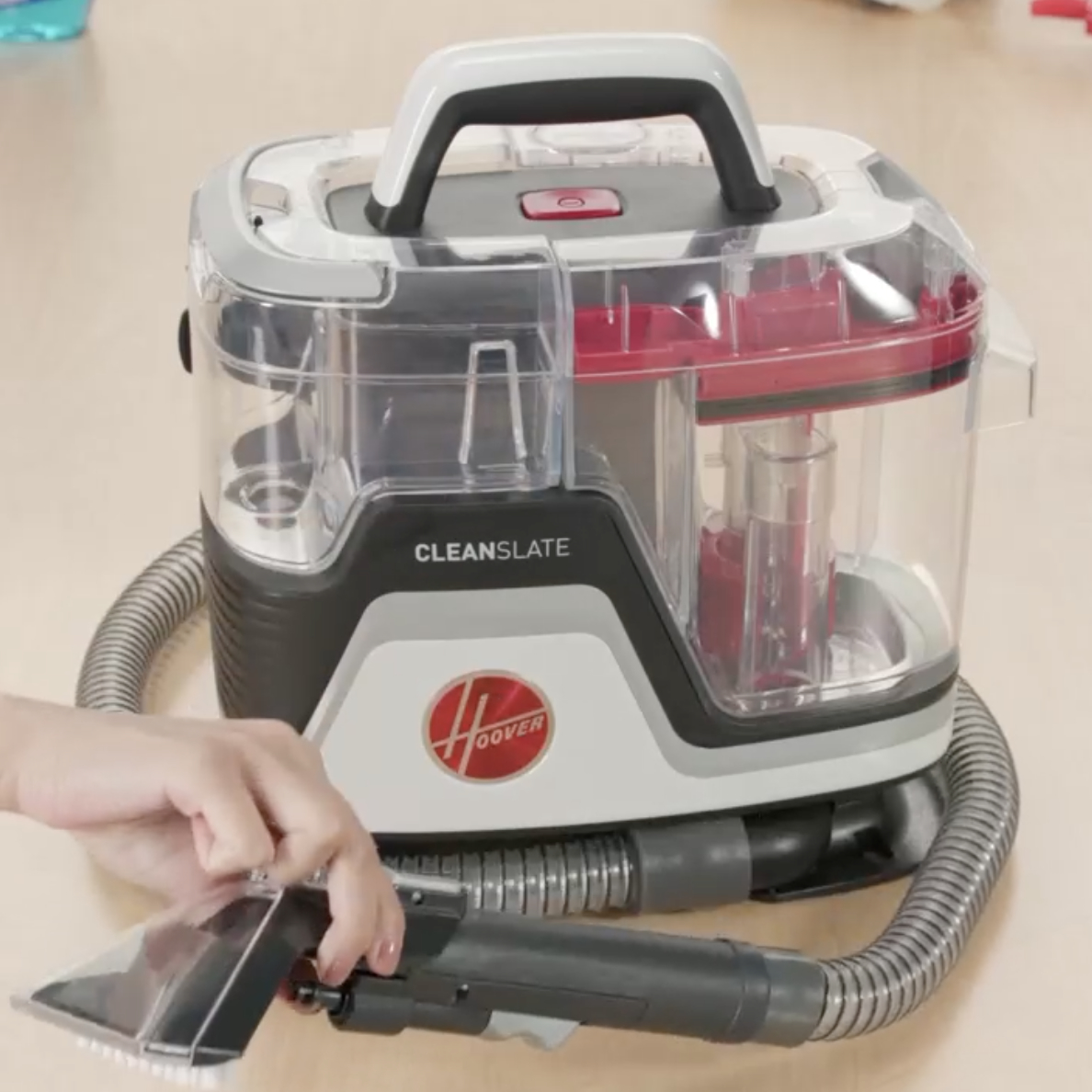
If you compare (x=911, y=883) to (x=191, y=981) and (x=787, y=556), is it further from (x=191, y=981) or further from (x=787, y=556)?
(x=191, y=981)

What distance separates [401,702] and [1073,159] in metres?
0.83

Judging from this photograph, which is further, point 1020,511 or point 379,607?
→ point 1020,511

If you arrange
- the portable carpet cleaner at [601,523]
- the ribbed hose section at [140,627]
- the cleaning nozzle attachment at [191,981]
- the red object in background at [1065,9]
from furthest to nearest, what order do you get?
1. the red object in background at [1065,9]
2. the ribbed hose section at [140,627]
3. the portable carpet cleaner at [601,523]
4. the cleaning nozzle attachment at [191,981]

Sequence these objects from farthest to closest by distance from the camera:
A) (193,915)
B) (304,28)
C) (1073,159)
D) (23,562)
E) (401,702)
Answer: (304,28)
(1073,159)
(23,562)
(401,702)
(193,915)

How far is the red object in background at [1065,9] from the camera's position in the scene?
4.62 feet

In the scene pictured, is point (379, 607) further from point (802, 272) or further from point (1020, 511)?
point (1020, 511)

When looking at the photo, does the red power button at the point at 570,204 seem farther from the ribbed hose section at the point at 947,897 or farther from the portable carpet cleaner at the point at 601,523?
the ribbed hose section at the point at 947,897

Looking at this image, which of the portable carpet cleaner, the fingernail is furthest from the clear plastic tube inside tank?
the fingernail

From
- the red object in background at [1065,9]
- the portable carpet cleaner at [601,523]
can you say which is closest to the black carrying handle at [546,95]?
the portable carpet cleaner at [601,523]

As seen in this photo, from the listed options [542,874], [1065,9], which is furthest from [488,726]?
[1065,9]

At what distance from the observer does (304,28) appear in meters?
1.38

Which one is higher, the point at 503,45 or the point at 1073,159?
the point at 503,45

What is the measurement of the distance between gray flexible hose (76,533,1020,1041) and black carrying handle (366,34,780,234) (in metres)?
0.21

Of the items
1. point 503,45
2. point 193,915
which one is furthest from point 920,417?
point 193,915
